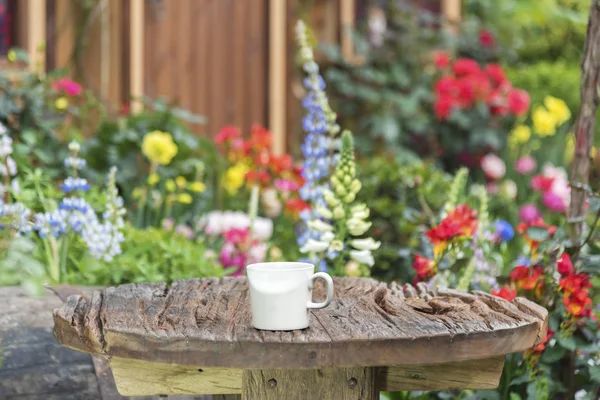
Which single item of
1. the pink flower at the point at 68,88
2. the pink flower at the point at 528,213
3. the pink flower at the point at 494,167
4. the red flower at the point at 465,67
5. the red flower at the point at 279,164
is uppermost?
the red flower at the point at 465,67

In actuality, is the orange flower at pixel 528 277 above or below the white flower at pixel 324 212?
below

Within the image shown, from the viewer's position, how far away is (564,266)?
2340 mm

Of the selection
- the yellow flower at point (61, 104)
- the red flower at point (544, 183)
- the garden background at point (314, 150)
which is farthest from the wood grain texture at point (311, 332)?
the red flower at point (544, 183)

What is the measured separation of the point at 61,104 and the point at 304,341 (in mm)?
2830

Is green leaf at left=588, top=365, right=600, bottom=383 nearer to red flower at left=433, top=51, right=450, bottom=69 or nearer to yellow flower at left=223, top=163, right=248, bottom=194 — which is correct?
yellow flower at left=223, top=163, right=248, bottom=194

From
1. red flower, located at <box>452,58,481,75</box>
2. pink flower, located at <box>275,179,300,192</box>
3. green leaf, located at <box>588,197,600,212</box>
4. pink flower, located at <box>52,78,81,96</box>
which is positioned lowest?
pink flower, located at <box>275,179,300,192</box>

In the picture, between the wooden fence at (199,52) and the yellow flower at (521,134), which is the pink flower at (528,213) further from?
the wooden fence at (199,52)

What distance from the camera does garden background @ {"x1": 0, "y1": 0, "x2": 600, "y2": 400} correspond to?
2.49 m

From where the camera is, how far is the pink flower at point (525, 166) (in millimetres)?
5355

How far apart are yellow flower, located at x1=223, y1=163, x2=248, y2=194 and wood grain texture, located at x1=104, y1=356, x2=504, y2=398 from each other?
2784mm

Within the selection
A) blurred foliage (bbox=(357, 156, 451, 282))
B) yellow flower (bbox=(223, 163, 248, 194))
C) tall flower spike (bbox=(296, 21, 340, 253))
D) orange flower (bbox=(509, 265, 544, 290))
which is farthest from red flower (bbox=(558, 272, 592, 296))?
yellow flower (bbox=(223, 163, 248, 194))

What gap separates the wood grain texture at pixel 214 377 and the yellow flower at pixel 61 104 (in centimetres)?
242

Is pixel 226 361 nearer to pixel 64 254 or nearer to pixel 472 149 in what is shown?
pixel 64 254

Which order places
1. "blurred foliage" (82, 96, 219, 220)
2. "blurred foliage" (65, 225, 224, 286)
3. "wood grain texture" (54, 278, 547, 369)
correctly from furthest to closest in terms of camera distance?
1. "blurred foliage" (82, 96, 219, 220)
2. "blurred foliage" (65, 225, 224, 286)
3. "wood grain texture" (54, 278, 547, 369)
